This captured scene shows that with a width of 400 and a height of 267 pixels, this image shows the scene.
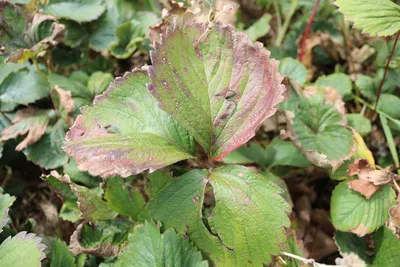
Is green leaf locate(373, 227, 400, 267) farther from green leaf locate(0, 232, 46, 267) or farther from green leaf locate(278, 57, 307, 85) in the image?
green leaf locate(0, 232, 46, 267)

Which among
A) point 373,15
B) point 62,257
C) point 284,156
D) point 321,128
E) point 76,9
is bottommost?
point 62,257

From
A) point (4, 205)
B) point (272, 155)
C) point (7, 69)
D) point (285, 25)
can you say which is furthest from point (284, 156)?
point (7, 69)

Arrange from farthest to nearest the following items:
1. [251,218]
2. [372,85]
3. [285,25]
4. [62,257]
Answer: [285,25], [372,85], [62,257], [251,218]

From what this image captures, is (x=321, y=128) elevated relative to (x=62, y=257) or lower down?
elevated

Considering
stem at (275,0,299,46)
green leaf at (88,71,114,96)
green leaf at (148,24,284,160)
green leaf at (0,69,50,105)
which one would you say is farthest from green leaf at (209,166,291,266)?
stem at (275,0,299,46)

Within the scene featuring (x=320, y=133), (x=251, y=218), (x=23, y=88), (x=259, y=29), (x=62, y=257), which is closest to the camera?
(x=251, y=218)

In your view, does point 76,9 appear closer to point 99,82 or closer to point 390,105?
point 99,82
